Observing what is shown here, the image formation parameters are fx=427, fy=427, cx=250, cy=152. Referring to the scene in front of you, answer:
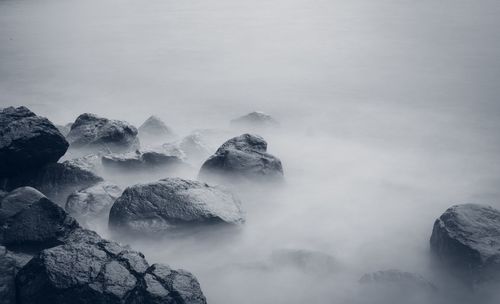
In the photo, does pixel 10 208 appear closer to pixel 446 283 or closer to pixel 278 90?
pixel 446 283

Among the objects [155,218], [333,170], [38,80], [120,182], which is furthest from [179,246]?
[38,80]

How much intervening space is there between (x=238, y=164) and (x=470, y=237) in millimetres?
3206

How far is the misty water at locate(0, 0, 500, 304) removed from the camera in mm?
5383

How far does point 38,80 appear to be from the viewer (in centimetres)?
1670

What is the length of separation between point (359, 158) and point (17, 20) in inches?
1117

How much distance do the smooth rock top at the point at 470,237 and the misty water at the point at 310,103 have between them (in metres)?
0.31

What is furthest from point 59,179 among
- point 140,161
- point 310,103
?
point 310,103

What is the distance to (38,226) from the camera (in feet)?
14.2

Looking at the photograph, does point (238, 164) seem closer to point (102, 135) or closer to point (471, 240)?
point (102, 135)

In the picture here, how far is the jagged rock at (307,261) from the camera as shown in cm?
521

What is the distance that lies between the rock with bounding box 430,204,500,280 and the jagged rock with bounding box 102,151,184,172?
403 centimetres

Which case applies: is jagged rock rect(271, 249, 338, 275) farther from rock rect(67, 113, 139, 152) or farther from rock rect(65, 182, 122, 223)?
rock rect(67, 113, 139, 152)

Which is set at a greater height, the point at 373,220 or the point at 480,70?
the point at 480,70

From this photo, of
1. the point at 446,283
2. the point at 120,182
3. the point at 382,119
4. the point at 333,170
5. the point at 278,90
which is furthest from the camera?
the point at 278,90
